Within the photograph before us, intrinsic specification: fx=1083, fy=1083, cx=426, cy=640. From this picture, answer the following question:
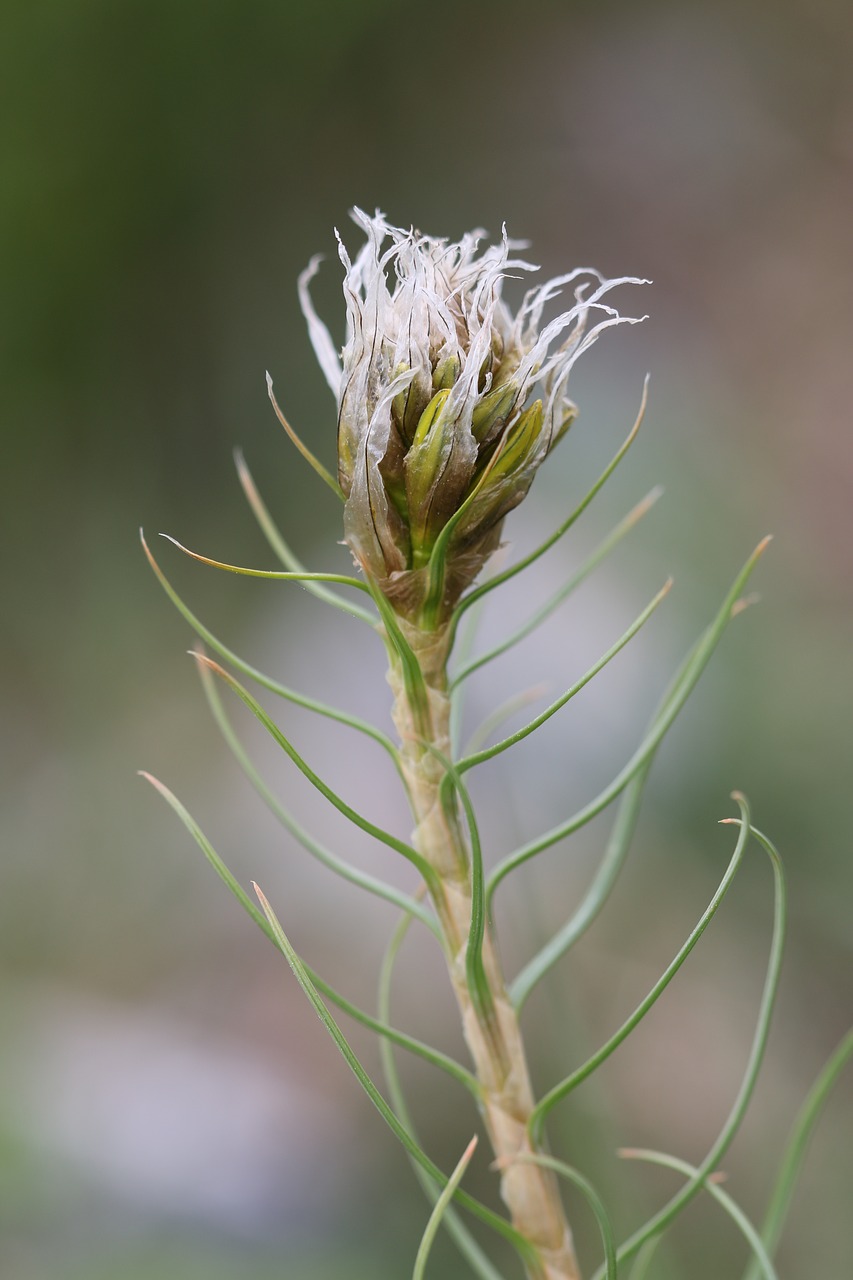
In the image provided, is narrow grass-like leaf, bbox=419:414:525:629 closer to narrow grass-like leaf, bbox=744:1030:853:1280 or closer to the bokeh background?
narrow grass-like leaf, bbox=744:1030:853:1280

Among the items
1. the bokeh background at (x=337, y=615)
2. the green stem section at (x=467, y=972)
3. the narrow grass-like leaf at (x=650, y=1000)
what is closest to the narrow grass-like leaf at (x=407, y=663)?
the green stem section at (x=467, y=972)

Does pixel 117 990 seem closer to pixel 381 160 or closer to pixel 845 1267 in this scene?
pixel 845 1267

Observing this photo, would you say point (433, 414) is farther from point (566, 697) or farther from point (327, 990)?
point (327, 990)

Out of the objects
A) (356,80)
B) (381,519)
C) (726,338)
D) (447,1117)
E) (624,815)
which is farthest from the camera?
(356,80)

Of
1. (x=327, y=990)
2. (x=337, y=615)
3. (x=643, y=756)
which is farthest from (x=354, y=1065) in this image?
(x=337, y=615)

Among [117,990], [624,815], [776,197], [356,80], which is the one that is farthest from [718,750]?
[356,80]

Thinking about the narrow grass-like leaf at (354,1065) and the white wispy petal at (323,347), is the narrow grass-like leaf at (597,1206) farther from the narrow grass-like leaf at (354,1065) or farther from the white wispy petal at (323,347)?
the white wispy petal at (323,347)
